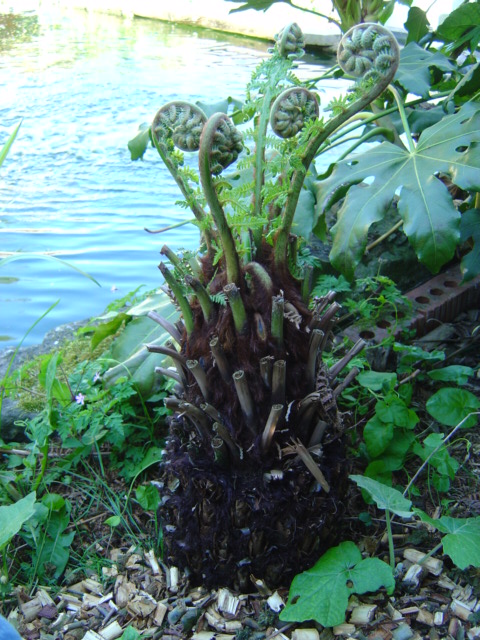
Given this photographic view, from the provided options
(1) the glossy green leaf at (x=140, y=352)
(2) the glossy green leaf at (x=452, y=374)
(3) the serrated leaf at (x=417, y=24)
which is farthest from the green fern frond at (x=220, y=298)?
(3) the serrated leaf at (x=417, y=24)

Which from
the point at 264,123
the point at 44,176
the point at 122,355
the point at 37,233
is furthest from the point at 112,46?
the point at 264,123

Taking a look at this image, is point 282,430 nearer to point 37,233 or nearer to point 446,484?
point 446,484

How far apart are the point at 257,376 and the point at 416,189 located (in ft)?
2.26

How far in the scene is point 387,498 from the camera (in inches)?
48.3

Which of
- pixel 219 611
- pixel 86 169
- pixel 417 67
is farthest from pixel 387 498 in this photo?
pixel 86 169

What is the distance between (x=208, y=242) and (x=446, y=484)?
78 centimetres

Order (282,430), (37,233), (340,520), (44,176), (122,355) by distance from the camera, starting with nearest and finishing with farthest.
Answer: (282,430) → (340,520) → (122,355) → (37,233) → (44,176)

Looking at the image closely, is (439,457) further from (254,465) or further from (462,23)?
(462,23)

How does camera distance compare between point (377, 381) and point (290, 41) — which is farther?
point (377, 381)

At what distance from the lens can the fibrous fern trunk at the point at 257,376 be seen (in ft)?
3.72

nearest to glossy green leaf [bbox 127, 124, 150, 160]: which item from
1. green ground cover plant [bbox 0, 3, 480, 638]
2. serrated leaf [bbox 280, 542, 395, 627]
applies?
green ground cover plant [bbox 0, 3, 480, 638]

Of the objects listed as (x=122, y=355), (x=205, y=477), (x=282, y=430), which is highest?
(x=282, y=430)

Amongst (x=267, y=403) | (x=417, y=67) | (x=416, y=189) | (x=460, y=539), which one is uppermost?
(x=417, y=67)

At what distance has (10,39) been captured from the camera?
8.43m
